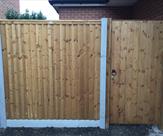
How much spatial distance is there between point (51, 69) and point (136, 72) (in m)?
1.70

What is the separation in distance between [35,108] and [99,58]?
5.44ft

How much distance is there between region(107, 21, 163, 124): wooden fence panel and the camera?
158 inches

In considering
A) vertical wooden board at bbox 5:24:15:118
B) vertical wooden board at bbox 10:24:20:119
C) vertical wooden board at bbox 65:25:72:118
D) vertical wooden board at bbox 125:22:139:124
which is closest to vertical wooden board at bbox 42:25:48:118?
vertical wooden board at bbox 65:25:72:118

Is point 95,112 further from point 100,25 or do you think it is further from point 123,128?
point 100,25

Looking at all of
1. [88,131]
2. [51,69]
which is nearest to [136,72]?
[88,131]

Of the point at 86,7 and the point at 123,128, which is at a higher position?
the point at 86,7

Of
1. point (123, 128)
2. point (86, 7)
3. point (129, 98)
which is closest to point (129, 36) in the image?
point (129, 98)

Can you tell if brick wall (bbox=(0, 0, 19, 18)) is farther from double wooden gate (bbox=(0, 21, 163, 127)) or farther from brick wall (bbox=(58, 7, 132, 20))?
double wooden gate (bbox=(0, 21, 163, 127))

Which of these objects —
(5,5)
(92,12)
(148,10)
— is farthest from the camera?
(5,5)

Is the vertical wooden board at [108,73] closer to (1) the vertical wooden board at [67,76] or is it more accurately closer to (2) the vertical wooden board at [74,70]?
(2) the vertical wooden board at [74,70]

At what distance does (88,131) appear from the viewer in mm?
4105

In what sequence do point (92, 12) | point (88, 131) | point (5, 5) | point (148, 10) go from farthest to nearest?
1. point (5, 5)
2. point (92, 12)
3. point (148, 10)
4. point (88, 131)

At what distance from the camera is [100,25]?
3.98 meters

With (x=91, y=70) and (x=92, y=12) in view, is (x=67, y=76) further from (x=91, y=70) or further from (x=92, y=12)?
(x=92, y=12)
